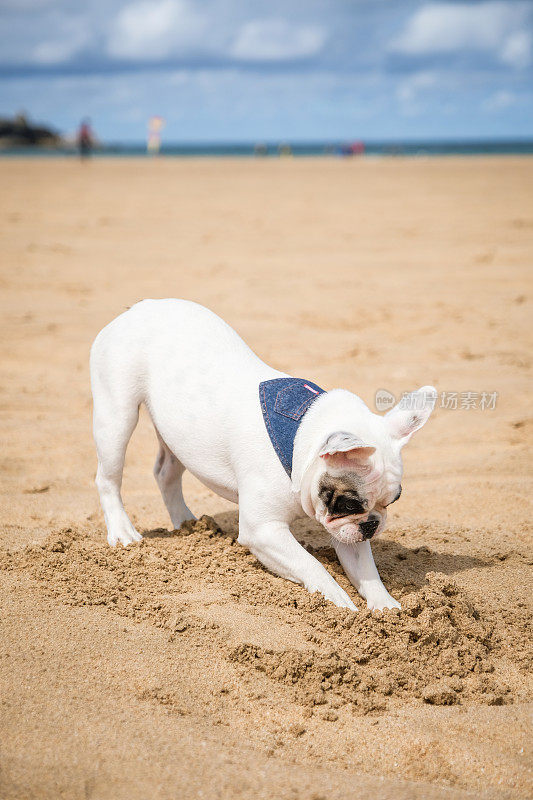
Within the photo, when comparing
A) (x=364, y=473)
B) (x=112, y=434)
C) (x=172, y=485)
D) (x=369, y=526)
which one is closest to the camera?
(x=364, y=473)

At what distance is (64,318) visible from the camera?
821 cm

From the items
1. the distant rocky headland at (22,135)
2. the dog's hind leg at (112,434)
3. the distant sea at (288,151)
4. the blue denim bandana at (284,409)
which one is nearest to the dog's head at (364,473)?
the blue denim bandana at (284,409)

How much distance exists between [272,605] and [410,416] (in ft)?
3.31

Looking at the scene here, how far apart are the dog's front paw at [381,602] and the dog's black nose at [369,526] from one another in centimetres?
33

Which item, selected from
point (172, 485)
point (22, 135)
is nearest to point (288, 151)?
point (22, 135)

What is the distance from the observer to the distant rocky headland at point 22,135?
7794 centimetres

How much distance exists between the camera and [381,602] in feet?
10.9

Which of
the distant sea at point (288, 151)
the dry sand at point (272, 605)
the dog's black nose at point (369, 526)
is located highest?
the distant sea at point (288, 151)

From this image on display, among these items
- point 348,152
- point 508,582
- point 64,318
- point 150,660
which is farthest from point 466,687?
point 348,152

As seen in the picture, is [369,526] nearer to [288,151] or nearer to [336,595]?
[336,595]

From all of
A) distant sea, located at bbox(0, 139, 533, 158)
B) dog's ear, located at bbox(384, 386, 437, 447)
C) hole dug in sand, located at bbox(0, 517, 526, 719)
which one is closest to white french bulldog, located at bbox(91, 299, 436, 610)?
dog's ear, located at bbox(384, 386, 437, 447)

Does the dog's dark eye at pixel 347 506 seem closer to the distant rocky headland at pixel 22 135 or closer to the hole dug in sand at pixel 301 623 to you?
the hole dug in sand at pixel 301 623

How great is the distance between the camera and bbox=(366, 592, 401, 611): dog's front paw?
10.9 ft

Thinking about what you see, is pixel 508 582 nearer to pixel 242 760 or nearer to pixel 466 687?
pixel 466 687
